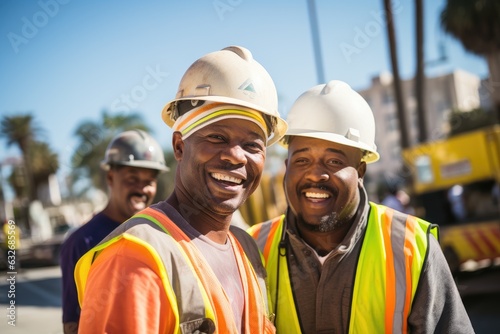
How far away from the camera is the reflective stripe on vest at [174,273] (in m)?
1.77

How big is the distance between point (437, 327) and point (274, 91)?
136 cm

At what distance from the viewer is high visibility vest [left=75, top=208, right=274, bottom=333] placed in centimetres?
179

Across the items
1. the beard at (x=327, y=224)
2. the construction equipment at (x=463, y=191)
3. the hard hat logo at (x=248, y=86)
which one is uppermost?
the hard hat logo at (x=248, y=86)

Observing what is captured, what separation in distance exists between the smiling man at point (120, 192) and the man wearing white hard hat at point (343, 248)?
4.18ft

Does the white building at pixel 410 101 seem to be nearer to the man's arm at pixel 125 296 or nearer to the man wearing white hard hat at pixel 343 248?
the man wearing white hard hat at pixel 343 248

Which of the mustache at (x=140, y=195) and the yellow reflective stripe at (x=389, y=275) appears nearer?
the yellow reflective stripe at (x=389, y=275)

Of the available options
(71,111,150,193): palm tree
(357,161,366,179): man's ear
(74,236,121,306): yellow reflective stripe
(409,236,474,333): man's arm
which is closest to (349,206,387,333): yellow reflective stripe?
(409,236,474,333): man's arm

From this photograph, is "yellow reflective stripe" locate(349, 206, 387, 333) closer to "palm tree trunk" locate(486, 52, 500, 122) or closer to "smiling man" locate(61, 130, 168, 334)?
"smiling man" locate(61, 130, 168, 334)

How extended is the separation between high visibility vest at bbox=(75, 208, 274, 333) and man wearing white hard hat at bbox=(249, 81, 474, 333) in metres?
0.77

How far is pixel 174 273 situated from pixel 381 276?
125cm

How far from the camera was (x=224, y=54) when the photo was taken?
2.21m

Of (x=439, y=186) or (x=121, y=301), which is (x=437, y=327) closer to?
(x=121, y=301)

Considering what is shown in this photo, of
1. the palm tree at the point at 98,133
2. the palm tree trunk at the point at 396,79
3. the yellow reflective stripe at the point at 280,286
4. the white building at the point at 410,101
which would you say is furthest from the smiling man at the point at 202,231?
the white building at the point at 410,101

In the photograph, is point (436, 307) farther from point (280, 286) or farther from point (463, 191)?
point (463, 191)
